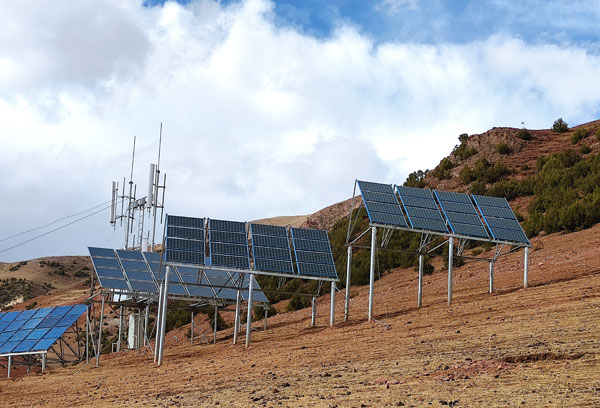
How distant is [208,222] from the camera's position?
3366 centimetres

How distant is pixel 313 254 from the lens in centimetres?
3472

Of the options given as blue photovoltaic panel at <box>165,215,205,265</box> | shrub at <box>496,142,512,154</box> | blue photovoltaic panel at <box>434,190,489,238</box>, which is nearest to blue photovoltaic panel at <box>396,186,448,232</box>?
blue photovoltaic panel at <box>434,190,489,238</box>

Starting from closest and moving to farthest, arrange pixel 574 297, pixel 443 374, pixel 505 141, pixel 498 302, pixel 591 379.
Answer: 1. pixel 591 379
2. pixel 443 374
3. pixel 574 297
4. pixel 498 302
5. pixel 505 141

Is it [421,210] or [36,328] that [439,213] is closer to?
[421,210]

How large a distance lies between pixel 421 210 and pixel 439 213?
96 centimetres

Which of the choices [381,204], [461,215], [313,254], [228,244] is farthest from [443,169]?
[228,244]

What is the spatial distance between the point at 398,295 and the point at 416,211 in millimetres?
8804

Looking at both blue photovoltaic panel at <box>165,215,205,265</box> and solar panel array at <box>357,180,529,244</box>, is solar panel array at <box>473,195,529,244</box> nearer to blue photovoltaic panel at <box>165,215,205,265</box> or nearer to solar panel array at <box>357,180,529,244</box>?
solar panel array at <box>357,180,529,244</box>

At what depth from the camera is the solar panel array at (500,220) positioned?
1393 inches

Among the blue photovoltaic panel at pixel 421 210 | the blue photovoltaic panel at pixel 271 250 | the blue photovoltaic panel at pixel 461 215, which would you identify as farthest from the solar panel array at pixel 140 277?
the blue photovoltaic panel at pixel 461 215

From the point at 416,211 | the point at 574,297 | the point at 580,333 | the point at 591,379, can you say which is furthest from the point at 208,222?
the point at 591,379

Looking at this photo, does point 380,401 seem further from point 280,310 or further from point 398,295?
point 280,310

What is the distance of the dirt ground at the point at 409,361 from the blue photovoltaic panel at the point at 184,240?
4.33 metres

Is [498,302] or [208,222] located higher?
[208,222]
